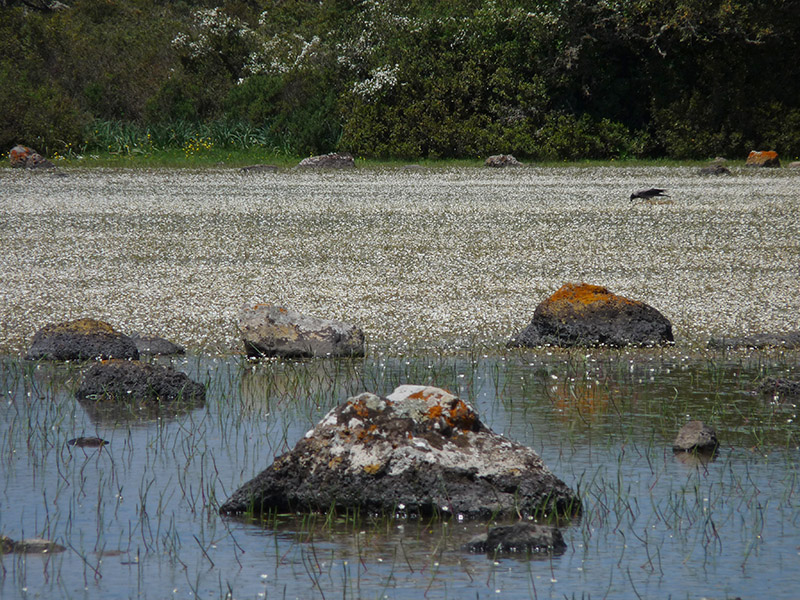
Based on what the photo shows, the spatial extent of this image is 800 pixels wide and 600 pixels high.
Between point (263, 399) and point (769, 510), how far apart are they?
3.69 metres

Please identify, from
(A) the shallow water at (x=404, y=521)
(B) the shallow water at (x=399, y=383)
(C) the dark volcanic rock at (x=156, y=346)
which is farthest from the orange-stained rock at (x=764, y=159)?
(C) the dark volcanic rock at (x=156, y=346)

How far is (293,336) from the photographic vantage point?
30.7 feet

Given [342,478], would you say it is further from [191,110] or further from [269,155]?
[191,110]

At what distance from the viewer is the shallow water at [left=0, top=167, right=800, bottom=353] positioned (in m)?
10.8

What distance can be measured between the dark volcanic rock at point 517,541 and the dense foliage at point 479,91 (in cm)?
2379

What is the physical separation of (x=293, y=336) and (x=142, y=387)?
1.67 meters

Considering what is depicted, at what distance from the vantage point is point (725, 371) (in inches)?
342

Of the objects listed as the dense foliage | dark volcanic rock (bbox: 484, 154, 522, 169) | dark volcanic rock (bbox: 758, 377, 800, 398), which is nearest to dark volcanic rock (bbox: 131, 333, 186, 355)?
dark volcanic rock (bbox: 758, 377, 800, 398)

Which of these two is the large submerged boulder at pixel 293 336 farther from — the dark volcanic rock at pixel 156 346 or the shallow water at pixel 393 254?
the dark volcanic rock at pixel 156 346

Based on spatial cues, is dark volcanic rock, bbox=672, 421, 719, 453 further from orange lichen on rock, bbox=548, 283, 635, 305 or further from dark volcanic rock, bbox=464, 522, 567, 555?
orange lichen on rock, bbox=548, 283, 635, 305

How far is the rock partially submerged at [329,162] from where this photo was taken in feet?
93.5

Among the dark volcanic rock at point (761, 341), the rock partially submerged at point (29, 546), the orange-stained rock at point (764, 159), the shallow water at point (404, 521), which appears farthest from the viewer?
the orange-stained rock at point (764, 159)

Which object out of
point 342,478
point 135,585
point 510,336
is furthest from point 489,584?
point 510,336

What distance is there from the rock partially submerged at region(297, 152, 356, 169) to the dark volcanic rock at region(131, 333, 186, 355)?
1925 cm
